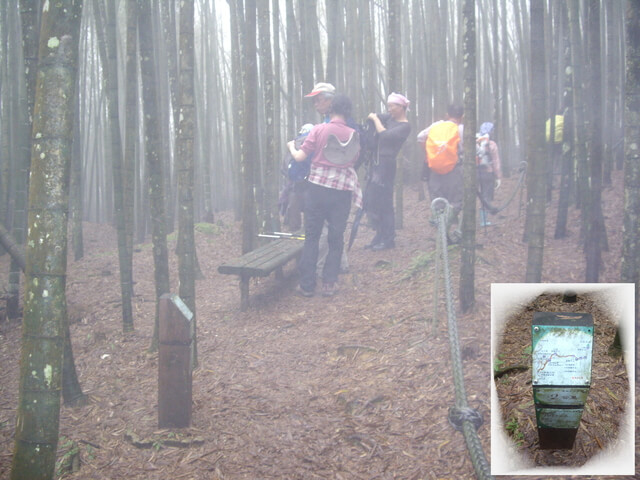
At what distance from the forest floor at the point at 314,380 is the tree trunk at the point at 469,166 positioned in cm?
20

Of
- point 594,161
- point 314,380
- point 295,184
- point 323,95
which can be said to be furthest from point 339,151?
point 314,380

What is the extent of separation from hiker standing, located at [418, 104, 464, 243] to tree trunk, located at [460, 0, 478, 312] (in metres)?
1.67

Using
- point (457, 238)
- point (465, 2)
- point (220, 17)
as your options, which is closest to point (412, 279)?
point (457, 238)

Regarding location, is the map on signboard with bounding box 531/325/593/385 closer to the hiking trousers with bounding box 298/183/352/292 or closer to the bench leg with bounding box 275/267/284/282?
the hiking trousers with bounding box 298/183/352/292

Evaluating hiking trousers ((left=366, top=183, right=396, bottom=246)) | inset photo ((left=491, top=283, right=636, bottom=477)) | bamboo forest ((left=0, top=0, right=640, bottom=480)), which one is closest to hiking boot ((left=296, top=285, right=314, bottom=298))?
bamboo forest ((left=0, top=0, right=640, bottom=480))

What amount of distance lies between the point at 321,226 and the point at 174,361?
7.69 feet

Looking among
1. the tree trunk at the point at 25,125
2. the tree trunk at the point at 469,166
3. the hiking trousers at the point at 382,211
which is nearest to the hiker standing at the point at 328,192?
the hiking trousers at the point at 382,211

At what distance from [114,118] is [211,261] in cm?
304

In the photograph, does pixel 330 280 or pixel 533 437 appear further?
pixel 330 280

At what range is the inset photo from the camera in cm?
92

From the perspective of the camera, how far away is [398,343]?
136 inches

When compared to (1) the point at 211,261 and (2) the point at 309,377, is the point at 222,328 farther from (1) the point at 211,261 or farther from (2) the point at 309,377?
(1) the point at 211,261

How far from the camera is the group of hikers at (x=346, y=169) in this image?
458cm

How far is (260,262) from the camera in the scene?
A: 14.1ft
